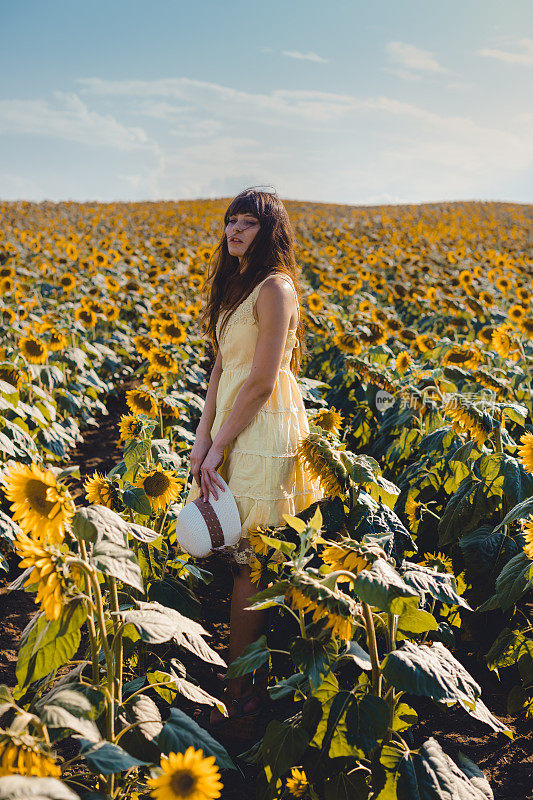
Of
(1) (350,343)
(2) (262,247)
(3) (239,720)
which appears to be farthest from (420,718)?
(1) (350,343)

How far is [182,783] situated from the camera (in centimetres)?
112

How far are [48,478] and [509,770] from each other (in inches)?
72.2

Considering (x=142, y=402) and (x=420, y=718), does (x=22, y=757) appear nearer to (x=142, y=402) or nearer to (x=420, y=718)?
(x=420, y=718)

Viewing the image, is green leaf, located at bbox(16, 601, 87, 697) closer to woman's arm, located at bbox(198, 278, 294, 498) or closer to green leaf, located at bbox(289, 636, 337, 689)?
green leaf, located at bbox(289, 636, 337, 689)

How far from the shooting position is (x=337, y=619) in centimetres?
143

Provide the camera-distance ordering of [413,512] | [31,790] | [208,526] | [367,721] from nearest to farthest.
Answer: [31,790] → [367,721] → [208,526] → [413,512]

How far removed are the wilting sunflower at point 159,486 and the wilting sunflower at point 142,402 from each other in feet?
2.54

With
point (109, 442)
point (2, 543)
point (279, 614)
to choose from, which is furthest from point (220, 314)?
point (109, 442)

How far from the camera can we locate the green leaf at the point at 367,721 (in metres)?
1.51

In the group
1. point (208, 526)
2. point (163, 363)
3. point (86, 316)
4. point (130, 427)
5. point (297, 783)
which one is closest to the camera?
point (297, 783)

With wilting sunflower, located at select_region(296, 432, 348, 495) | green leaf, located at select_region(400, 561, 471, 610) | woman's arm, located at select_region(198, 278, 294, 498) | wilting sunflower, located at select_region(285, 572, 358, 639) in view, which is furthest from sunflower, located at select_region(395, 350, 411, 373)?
wilting sunflower, located at select_region(285, 572, 358, 639)

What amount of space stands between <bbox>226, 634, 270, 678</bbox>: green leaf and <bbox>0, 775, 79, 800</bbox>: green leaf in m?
0.76

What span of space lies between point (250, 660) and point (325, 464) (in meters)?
0.65

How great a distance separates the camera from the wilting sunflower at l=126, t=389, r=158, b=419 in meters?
3.27
